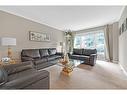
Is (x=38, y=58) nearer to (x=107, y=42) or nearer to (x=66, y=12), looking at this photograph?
(x=66, y=12)

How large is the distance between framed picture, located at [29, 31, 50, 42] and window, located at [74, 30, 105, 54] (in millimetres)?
2732

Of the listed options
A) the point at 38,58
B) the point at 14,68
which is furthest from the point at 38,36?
the point at 14,68

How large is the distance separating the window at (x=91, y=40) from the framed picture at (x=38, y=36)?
273 centimetres

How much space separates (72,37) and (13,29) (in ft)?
15.3

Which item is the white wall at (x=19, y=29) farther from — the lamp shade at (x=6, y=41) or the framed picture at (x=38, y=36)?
the lamp shade at (x=6, y=41)

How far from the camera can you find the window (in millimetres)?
6352

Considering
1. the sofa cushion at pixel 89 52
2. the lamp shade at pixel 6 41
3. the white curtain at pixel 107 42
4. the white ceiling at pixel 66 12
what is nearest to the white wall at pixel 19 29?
the white ceiling at pixel 66 12

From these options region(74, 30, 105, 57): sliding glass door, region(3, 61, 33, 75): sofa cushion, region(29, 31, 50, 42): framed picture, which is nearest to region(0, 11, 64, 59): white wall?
region(29, 31, 50, 42): framed picture

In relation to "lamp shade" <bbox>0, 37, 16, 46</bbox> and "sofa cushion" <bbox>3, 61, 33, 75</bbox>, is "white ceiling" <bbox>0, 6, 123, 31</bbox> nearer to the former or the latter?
"lamp shade" <bbox>0, 37, 16, 46</bbox>

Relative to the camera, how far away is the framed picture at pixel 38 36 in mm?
4828

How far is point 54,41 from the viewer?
260 inches
